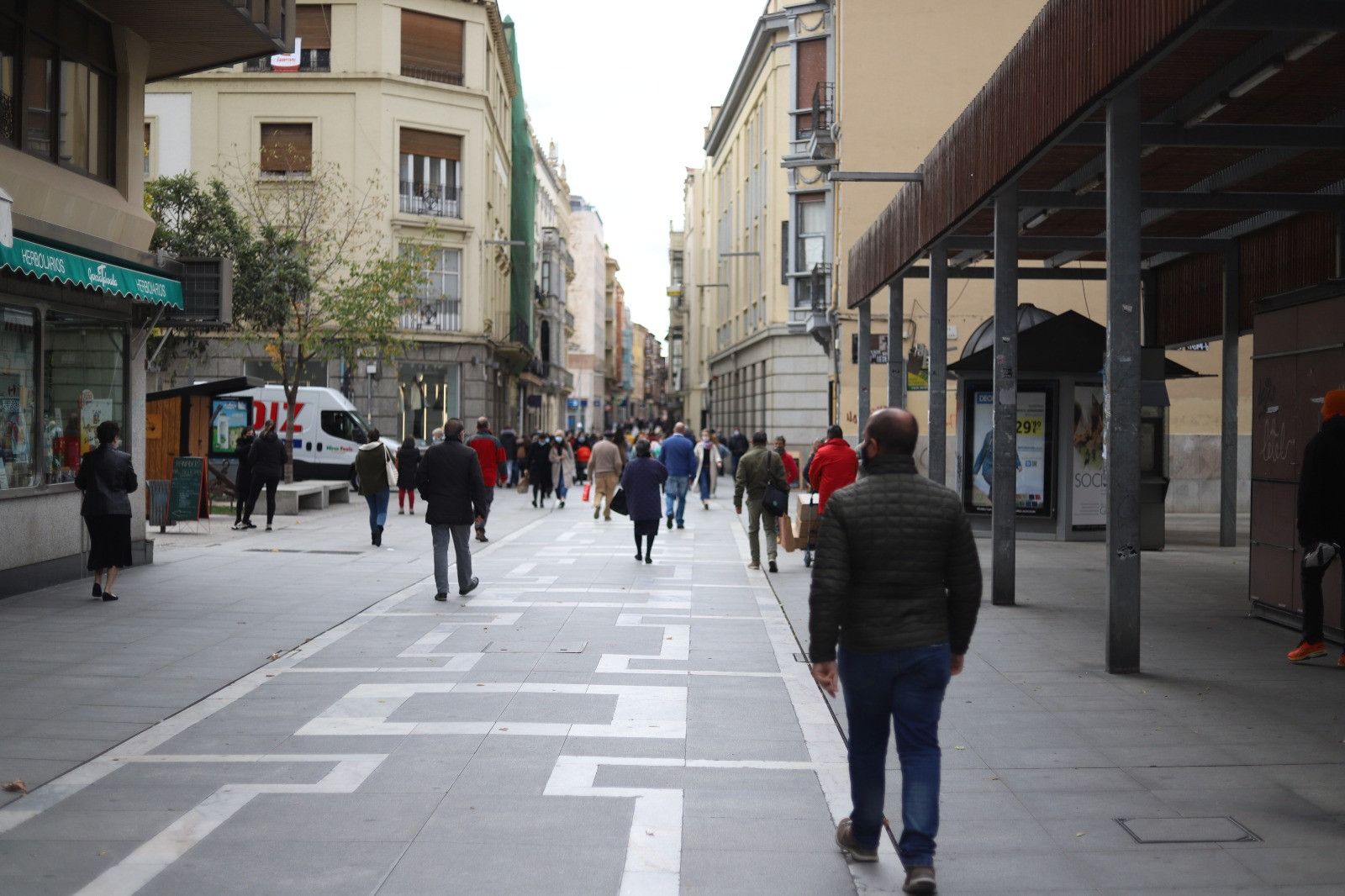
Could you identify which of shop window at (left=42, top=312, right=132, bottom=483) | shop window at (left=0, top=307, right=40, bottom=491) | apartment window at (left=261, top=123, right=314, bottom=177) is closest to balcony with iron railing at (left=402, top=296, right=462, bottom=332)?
apartment window at (left=261, top=123, right=314, bottom=177)

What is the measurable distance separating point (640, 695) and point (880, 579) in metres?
3.99

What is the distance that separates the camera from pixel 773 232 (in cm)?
4741

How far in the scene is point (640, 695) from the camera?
8.88 meters

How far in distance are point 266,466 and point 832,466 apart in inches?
450

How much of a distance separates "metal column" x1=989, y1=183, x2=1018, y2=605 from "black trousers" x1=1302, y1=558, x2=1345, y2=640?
12.4 ft

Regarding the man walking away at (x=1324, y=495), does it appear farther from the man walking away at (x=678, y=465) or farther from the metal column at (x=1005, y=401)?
the man walking away at (x=678, y=465)

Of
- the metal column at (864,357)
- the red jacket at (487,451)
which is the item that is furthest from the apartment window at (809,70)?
the red jacket at (487,451)

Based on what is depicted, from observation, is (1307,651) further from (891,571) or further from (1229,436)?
(1229,436)

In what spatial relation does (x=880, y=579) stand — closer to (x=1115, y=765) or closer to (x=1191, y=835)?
(x=1191, y=835)

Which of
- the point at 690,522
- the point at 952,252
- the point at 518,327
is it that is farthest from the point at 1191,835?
the point at 518,327

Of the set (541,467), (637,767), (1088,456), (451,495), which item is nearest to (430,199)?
(541,467)

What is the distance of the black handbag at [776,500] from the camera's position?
1720 cm

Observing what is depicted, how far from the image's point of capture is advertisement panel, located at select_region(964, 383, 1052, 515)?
69.3 ft

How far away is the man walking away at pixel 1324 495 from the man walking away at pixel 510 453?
30.9 m
